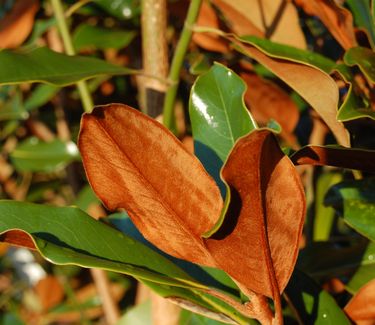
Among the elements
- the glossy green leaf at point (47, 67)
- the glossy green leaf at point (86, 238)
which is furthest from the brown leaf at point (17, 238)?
the glossy green leaf at point (47, 67)

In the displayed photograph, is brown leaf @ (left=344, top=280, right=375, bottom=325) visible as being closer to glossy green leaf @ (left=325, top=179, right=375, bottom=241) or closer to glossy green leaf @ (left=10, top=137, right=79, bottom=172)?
glossy green leaf @ (left=325, top=179, right=375, bottom=241)

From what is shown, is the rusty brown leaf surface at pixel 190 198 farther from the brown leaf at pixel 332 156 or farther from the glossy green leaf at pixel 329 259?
the glossy green leaf at pixel 329 259

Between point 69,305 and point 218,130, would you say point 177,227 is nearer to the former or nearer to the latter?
point 218,130

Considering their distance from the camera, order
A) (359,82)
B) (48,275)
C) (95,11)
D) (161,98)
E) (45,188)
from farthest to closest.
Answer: (48,275) → (45,188) → (95,11) → (161,98) → (359,82)

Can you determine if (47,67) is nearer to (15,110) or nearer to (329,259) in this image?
(329,259)

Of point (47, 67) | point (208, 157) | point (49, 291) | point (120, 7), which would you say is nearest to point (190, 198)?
point (208, 157)

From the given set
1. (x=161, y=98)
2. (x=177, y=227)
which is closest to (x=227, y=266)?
(x=177, y=227)
